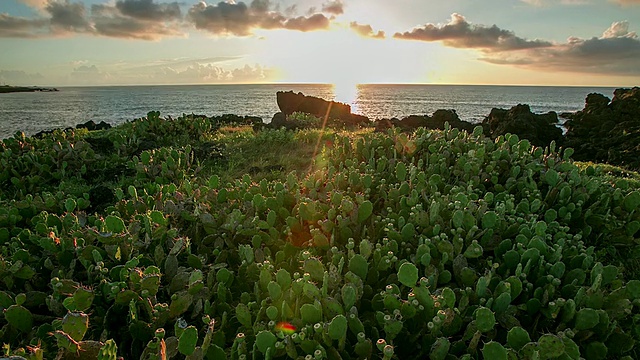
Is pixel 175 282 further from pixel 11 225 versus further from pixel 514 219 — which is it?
pixel 514 219

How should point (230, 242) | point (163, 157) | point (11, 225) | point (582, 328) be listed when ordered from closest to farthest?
point (582, 328), point (230, 242), point (11, 225), point (163, 157)

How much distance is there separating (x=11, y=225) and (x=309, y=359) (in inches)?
139

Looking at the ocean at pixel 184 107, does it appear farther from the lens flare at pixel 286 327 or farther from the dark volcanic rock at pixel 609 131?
the lens flare at pixel 286 327

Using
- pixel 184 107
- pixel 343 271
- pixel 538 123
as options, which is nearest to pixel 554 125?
pixel 538 123

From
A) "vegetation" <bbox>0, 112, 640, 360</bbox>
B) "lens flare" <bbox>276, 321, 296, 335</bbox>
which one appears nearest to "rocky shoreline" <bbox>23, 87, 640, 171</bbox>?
"vegetation" <bbox>0, 112, 640, 360</bbox>

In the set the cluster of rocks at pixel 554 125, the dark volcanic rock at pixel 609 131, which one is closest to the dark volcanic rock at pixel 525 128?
the cluster of rocks at pixel 554 125

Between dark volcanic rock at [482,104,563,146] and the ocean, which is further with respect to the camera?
the ocean

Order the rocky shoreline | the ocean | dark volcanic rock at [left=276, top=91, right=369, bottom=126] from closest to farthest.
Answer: the rocky shoreline < dark volcanic rock at [left=276, top=91, right=369, bottom=126] < the ocean

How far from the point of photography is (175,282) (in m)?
2.86

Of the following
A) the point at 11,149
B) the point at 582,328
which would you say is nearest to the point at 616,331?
the point at 582,328

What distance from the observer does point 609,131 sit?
938 inches

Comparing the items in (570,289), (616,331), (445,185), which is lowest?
(616,331)

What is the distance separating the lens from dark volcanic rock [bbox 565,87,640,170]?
58.4 feet

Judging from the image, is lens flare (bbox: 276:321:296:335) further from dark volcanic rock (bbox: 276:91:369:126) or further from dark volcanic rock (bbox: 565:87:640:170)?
dark volcanic rock (bbox: 276:91:369:126)
